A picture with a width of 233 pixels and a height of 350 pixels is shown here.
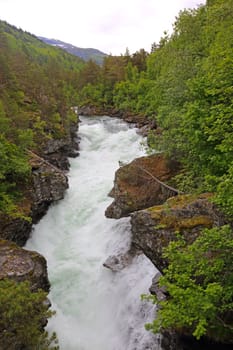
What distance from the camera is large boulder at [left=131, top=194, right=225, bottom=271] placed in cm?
1030

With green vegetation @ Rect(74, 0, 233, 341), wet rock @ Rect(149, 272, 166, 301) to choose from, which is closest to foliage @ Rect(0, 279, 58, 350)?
green vegetation @ Rect(74, 0, 233, 341)

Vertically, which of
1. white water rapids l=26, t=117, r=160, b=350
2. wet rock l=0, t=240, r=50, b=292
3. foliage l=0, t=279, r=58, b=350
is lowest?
white water rapids l=26, t=117, r=160, b=350

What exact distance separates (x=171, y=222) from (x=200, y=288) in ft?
13.7

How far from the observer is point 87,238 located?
1722cm

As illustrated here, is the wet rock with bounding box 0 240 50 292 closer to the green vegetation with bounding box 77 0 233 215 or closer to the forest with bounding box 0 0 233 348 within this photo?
the forest with bounding box 0 0 233 348

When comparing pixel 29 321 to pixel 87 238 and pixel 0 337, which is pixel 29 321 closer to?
pixel 0 337

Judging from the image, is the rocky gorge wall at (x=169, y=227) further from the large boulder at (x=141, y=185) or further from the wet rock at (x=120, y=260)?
the large boulder at (x=141, y=185)

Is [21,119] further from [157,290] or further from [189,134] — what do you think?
[157,290]

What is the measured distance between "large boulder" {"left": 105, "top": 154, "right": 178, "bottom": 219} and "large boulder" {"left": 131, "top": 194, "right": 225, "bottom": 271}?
3821 millimetres

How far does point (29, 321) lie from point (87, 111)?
47455mm

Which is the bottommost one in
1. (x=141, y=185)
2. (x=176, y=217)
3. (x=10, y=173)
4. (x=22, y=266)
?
(x=22, y=266)

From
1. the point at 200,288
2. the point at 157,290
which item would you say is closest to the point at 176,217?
the point at 157,290

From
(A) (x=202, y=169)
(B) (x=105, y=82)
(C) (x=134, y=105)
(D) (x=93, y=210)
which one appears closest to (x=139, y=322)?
(A) (x=202, y=169)

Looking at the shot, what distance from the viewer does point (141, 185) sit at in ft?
53.5
